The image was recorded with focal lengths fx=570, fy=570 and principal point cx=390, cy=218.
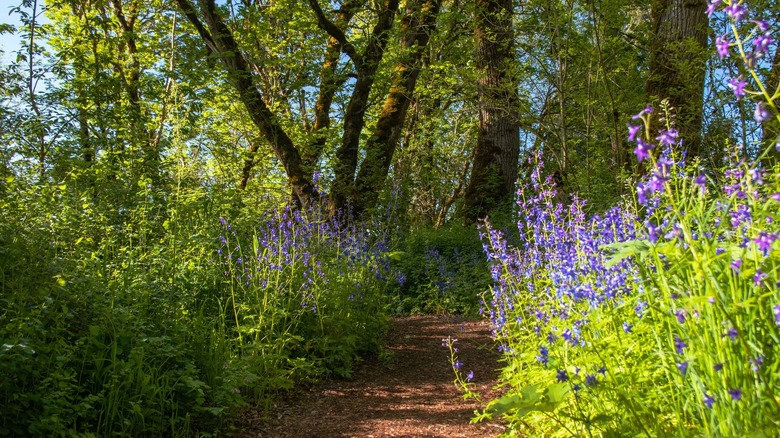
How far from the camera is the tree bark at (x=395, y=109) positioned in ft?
32.4

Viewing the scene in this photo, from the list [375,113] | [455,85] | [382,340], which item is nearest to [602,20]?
[455,85]

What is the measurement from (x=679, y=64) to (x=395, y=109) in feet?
17.5

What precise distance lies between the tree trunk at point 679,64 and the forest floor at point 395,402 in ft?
11.2

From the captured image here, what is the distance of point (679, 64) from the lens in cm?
598

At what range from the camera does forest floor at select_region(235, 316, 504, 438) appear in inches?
140


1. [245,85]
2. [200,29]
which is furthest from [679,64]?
[200,29]

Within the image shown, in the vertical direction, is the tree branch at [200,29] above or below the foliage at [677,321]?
above

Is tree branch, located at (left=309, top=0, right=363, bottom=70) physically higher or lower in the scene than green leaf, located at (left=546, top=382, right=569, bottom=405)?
higher

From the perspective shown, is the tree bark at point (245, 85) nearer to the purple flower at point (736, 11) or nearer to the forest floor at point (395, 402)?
the forest floor at point (395, 402)

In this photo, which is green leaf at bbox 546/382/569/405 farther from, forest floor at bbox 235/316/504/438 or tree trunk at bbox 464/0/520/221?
tree trunk at bbox 464/0/520/221

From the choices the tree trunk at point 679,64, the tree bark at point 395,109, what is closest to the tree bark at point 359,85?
the tree bark at point 395,109

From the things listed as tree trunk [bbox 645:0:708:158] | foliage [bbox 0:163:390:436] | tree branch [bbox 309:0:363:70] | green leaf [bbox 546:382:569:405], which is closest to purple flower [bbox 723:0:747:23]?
green leaf [bbox 546:382:569:405]

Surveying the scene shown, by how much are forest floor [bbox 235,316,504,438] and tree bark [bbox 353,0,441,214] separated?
4336mm

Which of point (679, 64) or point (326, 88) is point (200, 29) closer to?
point (326, 88)
